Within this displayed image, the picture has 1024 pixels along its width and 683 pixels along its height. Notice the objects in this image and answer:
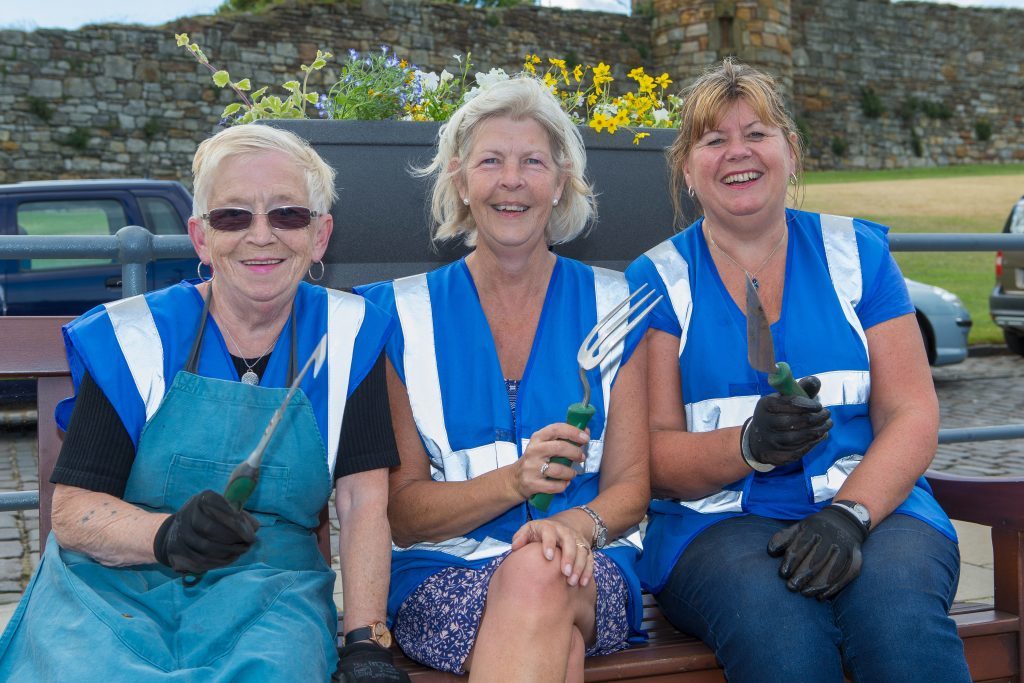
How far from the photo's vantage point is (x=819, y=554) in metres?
2.13

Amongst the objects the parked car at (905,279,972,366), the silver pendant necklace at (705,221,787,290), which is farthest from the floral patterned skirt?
the parked car at (905,279,972,366)

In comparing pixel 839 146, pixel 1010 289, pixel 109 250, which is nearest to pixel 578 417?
pixel 109 250

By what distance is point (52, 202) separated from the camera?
26.3 feet

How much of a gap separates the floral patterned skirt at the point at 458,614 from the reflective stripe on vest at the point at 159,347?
0.32 metres

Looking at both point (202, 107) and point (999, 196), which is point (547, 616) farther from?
point (999, 196)

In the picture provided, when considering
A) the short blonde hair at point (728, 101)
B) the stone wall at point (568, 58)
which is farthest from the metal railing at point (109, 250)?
the stone wall at point (568, 58)

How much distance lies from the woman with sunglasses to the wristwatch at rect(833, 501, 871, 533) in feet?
2.94

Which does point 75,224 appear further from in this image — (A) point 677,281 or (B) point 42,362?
(A) point 677,281

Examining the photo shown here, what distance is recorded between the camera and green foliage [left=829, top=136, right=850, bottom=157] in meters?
32.4

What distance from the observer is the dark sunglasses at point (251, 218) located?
2178mm

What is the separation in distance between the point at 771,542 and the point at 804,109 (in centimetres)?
3139

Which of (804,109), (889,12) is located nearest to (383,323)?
(804,109)

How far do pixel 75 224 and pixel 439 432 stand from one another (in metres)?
6.63

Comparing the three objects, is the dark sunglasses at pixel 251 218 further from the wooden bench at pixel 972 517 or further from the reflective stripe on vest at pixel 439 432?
the wooden bench at pixel 972 517
